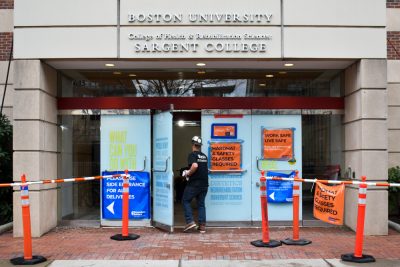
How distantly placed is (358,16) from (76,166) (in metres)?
6.68

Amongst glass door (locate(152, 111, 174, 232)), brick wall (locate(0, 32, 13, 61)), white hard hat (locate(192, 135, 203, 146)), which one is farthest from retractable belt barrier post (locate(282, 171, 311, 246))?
brick wall (locate(0, 32, 13, 61))

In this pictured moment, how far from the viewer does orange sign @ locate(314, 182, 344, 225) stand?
8.98m

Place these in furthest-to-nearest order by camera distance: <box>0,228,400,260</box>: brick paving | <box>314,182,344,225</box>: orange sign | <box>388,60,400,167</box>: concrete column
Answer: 1. <box>388,60,400,167</box>: concrete column
2. <box>314,182,344,225</box>: orange sign
3. <box>0,228,400,260</box>: brick paving

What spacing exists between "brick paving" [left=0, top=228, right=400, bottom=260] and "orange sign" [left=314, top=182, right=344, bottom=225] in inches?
18.8

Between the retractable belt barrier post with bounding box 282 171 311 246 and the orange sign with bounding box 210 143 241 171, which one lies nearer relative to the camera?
the retractable belt barrier post with bounding box 282 171 311 246

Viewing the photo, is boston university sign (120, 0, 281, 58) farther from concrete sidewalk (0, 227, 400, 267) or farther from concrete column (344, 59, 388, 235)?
concrete sidewalk (0, 227, 400, 267)

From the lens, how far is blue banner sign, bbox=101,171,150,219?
36.1 feet

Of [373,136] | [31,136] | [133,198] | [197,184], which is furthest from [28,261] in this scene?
[373,136]

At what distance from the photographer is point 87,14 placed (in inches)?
399

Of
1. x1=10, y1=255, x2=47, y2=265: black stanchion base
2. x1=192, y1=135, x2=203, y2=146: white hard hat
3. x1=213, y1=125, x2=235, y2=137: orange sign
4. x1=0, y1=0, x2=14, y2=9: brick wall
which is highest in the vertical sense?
x1=0, y1=0, x2=14, y2=9: brick wall

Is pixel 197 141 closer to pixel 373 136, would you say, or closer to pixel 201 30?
pixel 201 30

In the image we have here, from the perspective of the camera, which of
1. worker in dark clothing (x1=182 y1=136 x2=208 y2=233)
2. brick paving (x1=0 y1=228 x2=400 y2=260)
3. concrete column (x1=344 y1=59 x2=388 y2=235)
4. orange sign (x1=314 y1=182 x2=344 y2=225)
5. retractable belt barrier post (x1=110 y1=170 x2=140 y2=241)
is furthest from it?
worker in dark clothing (x1=182 y1=136 x2=208 y2=233)

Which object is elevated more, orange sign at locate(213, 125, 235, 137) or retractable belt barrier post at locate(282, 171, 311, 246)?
orange sign at locate(213, 125, 235, 137)

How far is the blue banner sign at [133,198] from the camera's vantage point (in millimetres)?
11008
